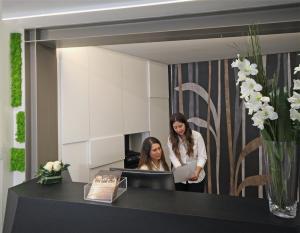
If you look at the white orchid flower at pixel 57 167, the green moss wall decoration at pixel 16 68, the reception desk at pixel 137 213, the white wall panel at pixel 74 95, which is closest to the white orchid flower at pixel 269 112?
the reception desk at pixel 137 213

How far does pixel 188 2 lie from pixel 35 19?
4.01 feet

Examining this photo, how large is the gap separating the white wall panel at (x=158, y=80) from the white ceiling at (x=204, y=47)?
25 centimetres

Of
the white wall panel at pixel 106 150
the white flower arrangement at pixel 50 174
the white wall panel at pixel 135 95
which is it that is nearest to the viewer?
the white flower arrangement at pixel 50 174

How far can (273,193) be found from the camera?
3.99 feet

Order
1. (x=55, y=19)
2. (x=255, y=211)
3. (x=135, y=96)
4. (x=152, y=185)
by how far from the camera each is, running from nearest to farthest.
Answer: (x=255, y=211), (x=152, y=185), (x=55, y=19), (x=135, y=96)

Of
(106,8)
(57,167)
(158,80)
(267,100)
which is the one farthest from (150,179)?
(158,80)

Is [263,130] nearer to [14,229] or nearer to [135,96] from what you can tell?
[14,229]

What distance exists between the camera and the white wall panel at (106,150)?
3025mm

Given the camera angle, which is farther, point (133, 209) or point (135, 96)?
point (135, 96)

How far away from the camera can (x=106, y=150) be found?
3.21 m

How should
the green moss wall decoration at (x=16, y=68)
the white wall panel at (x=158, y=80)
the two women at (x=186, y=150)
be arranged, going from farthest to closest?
the white wall panel at (x=158, y=80) < the two women at (x=186, y=150) < the green moss wall decoration at (x=16, y=68)

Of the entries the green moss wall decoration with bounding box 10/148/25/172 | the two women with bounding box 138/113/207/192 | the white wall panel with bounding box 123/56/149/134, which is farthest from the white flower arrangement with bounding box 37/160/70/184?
the white wall panel with bounding box 123/56/149/134

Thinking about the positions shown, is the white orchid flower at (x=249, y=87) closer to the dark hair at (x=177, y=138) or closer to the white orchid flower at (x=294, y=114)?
the white orchid flower at (x=294, y=114)

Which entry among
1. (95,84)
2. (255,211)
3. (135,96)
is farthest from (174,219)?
(135,96)
